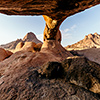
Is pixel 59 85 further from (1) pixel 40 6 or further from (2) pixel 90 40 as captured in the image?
(2) pixel 90 40

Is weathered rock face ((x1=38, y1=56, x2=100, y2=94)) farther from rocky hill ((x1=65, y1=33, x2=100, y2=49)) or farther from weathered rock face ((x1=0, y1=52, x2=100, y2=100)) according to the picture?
rocky hill ((x1=65, y1=33, x2=100, y2=49))

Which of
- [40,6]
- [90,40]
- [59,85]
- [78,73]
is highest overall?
[40,6]

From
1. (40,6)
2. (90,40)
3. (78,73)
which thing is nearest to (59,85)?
Answer: (78,73)

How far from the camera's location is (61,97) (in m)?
1.46

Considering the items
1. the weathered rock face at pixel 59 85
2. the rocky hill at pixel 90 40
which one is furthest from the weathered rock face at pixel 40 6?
the rocky hill at pixel 90 40

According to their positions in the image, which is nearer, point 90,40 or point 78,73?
point 78,73

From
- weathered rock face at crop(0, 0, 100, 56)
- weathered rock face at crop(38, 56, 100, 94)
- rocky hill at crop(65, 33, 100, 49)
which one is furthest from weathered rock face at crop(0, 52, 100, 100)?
rocky hill at crop(65, 33, 100, 49)

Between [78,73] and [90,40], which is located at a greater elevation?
[78,73]

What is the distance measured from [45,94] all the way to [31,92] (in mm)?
399

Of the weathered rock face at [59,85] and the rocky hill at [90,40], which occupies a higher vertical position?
the weathered rock face at [59,85]

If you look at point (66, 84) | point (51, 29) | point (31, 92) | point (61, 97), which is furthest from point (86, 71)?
point (51, 29)

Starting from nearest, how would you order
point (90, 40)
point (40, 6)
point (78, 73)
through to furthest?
point (78, 73) → point (40, 6) → point (90, 40)

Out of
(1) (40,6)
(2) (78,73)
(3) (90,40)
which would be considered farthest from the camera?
(3) (90,40)

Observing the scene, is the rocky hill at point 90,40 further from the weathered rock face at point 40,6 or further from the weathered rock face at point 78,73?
the weathered rock face at point 78,73
